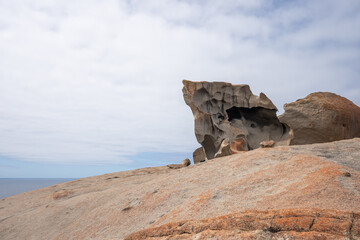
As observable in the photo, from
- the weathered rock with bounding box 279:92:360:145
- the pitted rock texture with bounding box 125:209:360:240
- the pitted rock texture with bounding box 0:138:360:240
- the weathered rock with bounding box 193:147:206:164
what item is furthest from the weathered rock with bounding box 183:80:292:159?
the pitted rock texture with bounding box 125:209:360:240

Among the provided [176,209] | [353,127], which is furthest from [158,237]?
[353,127]

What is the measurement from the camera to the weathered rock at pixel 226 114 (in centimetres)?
1809

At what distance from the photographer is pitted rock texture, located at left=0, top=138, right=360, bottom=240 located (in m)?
4.09

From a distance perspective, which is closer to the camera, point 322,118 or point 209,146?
point 322,118

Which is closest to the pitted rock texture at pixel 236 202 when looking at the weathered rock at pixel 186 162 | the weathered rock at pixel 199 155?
the weathered rock at pixel 186 162

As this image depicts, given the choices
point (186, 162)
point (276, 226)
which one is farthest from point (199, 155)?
point (276, 226)

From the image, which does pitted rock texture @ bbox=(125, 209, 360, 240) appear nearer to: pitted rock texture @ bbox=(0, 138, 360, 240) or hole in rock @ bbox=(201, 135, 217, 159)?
pitted rock texture @ bbox=(0, 138, 360, 240)

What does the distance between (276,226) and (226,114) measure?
14730mm

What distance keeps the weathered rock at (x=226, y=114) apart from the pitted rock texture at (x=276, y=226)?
43.9 ft

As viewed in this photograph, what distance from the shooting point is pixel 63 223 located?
892 centimetres

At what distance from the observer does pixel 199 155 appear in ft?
66.9

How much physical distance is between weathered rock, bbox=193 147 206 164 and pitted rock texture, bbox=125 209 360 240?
1549 centimetres

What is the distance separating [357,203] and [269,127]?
576 inches

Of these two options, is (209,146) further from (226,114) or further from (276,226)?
(276,226)
